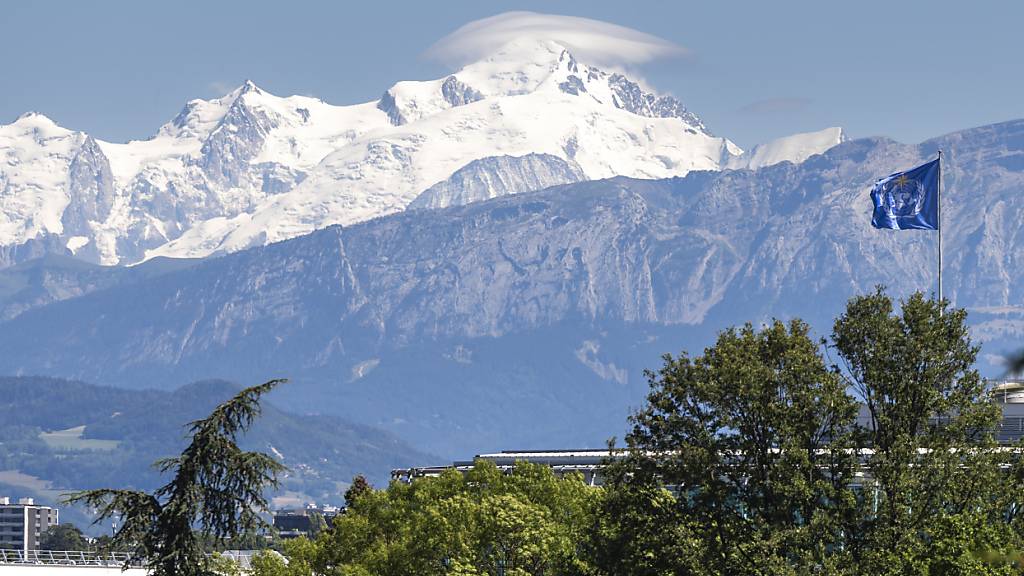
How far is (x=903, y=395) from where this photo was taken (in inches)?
2857

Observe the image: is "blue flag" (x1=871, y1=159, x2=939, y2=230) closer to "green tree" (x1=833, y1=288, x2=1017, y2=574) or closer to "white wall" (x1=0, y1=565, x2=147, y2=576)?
"green tree" (x1=833, y1=288, x2=1017, y2=574)

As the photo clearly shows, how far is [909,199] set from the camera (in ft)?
358

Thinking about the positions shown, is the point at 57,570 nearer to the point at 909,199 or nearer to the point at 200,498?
the point at 909,199

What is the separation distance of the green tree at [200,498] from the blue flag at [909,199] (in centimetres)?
5954

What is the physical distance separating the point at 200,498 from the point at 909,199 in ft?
205

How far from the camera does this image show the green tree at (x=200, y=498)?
54.2 metres

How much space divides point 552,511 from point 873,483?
25144 mm

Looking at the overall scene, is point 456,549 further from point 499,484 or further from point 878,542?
point 878,542

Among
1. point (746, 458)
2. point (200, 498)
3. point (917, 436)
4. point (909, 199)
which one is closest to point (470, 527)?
point (746, 458)

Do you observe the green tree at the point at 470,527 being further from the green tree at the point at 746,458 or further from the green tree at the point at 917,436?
the green tree at the point at 917,436

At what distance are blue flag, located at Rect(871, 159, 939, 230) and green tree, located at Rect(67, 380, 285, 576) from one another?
5954cm

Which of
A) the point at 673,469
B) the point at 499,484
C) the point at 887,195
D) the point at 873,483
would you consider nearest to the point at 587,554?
the point at 673,469

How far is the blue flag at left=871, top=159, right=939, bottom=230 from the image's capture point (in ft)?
356

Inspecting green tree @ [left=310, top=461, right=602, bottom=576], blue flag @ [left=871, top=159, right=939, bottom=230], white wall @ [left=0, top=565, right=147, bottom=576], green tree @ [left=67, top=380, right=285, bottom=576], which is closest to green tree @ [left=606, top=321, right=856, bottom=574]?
green tree @ [left=310, top=461, right=602, bottom=576]
